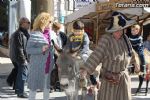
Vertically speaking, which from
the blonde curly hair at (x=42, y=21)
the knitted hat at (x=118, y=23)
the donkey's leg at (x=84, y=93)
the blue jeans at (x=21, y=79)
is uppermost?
the knitted hat at (x=118, y=23)

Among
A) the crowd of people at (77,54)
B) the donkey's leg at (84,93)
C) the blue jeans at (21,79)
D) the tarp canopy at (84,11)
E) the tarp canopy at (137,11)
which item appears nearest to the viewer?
the crowd of people at (77,54)

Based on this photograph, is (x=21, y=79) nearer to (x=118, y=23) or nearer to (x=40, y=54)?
(x=40, y=54)

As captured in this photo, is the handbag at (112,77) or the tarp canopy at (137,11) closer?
the handbag at (112,77)

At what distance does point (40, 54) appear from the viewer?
26.2ft

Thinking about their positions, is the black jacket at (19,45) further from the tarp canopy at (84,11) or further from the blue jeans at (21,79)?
the tarp canopy at (84,11)

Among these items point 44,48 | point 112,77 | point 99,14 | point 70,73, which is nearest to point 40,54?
point 44,48

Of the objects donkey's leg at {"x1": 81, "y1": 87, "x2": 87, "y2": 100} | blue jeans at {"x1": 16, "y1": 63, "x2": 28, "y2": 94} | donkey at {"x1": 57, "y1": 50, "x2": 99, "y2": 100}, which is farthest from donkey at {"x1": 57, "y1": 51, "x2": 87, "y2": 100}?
blue jeans at {"x1": 16, "y1": 63, "x2": 28, "y2": 94}

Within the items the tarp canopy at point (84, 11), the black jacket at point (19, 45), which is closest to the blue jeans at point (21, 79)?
the black jacket at point (19, 45)

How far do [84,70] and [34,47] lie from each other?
2.02m

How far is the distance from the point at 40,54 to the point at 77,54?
0.63m

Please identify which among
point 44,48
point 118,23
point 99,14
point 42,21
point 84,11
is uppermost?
point 118,23

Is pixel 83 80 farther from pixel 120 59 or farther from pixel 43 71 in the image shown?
pixel 120 59

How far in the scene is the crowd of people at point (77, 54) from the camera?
599 centimetres

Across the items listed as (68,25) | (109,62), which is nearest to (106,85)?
(109,62)
